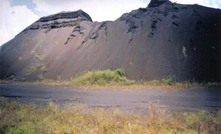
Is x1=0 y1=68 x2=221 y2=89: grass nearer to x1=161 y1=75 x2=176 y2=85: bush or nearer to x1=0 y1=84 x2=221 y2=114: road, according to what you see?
x1=161 y1=75 x2=176 y2=85: bush

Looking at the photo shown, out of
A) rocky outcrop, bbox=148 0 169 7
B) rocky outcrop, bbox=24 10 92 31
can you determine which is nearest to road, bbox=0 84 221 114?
rocky outcrop, bbox=148 0 169 7

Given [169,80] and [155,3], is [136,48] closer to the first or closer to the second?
[169,80]

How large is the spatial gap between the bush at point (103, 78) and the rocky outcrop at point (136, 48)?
6.38 feet

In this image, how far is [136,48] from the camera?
5434cm

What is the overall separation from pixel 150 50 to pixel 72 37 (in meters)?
24.4

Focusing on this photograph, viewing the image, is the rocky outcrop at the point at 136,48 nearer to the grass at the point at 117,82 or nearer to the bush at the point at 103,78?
the grass at the point at 117,82

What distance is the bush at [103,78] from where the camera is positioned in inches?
1896

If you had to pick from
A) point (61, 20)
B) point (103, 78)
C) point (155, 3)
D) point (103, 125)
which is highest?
point (155, 3)

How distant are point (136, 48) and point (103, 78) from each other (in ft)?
28.5

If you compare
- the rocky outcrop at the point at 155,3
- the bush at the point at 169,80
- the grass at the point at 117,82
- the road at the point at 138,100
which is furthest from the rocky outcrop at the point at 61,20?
the road at the point at 138,100

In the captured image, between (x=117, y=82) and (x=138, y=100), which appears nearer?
(x=138, y=100)

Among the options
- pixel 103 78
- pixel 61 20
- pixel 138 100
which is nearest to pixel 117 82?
pixel 103 78

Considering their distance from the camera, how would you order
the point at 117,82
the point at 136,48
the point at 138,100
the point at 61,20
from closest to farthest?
the point at 138,100, the point at 117,82, the point at 136,48, the point at 61,20

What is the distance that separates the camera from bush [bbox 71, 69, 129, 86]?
4816cm
